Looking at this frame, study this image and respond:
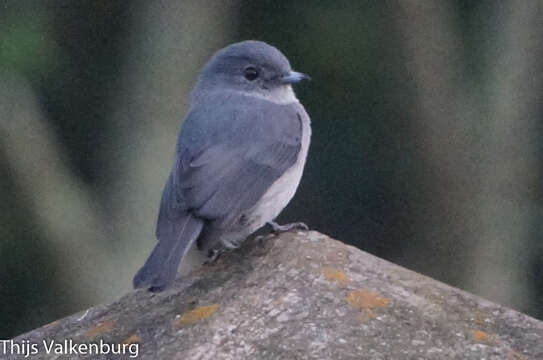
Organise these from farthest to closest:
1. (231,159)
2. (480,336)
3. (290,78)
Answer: (290,78) → (231,159) → (480,336)

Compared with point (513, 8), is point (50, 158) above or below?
below

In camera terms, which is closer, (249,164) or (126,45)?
(249,164)

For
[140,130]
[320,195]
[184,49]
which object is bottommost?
[320,195]

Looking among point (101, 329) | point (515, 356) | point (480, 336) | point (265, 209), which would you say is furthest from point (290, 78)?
point (515, 356)

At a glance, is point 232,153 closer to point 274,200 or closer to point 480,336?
point 274,200

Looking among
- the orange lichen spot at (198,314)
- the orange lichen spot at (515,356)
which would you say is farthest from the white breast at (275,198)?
the orange lichen spot at (515,356)

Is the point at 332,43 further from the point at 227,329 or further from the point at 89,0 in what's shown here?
the point at 227,329

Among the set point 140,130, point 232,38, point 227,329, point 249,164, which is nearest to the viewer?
point 227,329

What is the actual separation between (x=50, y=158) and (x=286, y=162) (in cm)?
325

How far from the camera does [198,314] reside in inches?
159

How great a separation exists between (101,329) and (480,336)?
139 centimetres

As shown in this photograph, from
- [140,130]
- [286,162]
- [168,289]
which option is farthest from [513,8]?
[168,289]

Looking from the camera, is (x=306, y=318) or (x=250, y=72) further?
(x=250, y=72)

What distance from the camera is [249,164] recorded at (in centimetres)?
554
